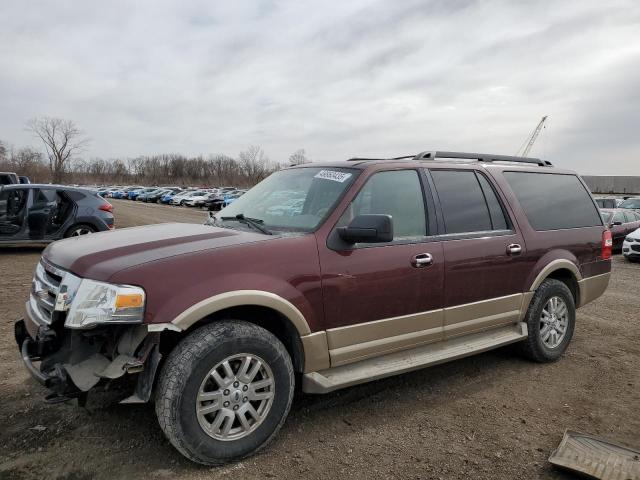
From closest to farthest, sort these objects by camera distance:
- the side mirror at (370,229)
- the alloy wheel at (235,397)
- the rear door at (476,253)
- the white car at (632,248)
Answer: the alloy wheel at (235,397)
the side mirror at (370,229)
the rear door at (476,253)
the white car at (632,248)

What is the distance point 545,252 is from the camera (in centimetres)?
474

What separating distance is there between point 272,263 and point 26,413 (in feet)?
7.00

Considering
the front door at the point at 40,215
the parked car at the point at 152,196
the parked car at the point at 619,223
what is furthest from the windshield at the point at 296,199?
the parked car at the point at 152,196

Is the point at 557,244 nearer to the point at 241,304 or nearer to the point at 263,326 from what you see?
the point at 263,326

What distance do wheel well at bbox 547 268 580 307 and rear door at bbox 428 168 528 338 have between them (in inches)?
29.7

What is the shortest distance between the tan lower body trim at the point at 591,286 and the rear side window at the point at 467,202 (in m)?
1.40

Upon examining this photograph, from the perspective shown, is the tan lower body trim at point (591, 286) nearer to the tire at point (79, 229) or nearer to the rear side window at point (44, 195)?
the tire at point (79, 229)

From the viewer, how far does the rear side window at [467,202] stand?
13.6ft

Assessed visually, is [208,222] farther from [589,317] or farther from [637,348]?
[589,317]

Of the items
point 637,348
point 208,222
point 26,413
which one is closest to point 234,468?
point 26,413

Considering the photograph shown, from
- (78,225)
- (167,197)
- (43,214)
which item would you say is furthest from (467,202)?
(167,197)

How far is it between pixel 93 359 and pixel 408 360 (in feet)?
7.17

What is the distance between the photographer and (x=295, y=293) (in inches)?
125

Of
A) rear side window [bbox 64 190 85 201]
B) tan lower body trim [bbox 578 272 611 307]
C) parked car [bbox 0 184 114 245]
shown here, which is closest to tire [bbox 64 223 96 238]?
parked car [bbox 0 184 114 245]
